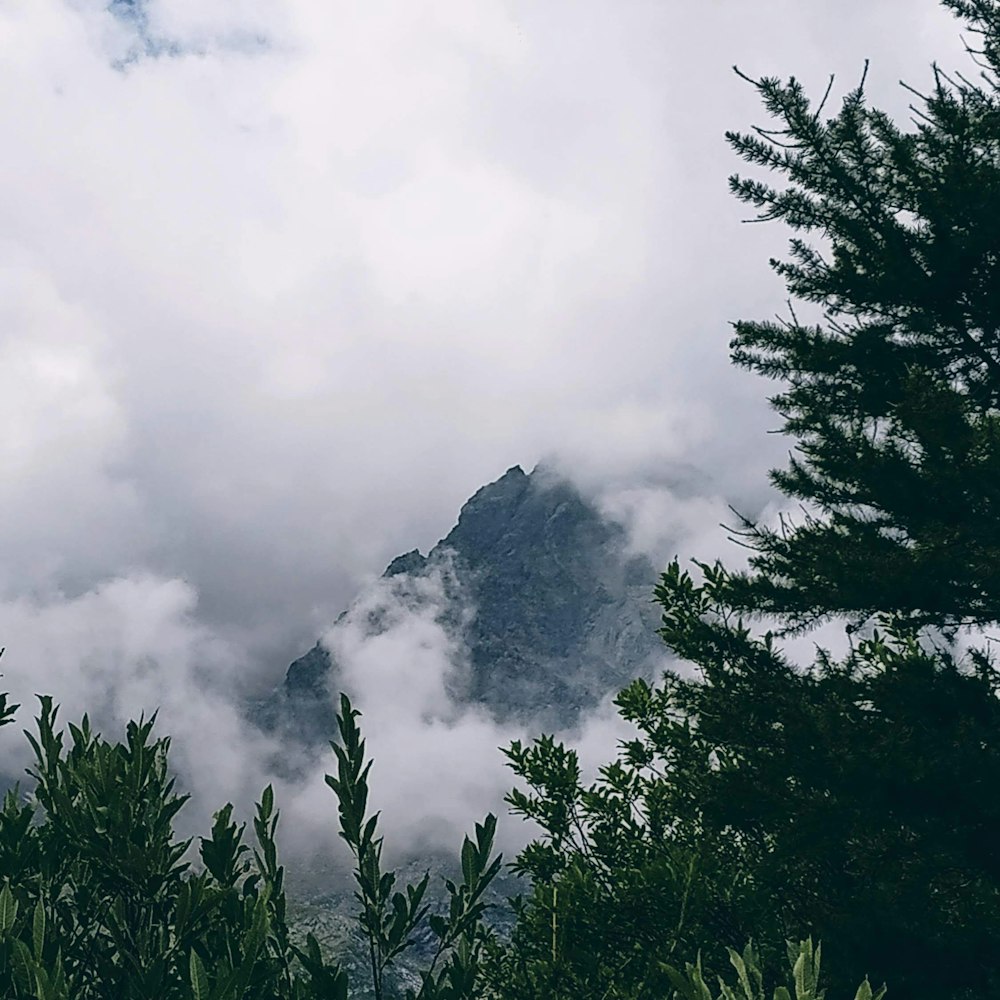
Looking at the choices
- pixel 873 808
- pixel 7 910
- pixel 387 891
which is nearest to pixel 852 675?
pixel 873 808

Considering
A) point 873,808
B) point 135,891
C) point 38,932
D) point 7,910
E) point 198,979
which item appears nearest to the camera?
point 198,979

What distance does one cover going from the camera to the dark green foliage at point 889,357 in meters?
Result: 7.18

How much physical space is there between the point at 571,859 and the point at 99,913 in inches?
220

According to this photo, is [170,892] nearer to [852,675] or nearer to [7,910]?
[7,910]

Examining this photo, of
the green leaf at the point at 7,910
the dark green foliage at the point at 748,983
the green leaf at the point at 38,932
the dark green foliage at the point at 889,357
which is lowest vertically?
the dark green foliage at the point at 748,983

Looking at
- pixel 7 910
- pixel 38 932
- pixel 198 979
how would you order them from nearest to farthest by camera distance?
1. pixel 198 979
2. pixel 38 932
3. pixel 7 910

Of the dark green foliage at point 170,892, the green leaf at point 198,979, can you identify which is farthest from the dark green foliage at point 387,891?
the green leaf at point 198,979

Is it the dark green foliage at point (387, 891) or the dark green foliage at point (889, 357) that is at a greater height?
the dark green foliage at point (889, 357)

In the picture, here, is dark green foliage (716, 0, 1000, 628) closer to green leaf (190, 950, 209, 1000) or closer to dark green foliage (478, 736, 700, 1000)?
dark green foliage (478, 736, 700, 1000)

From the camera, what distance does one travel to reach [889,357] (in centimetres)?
833

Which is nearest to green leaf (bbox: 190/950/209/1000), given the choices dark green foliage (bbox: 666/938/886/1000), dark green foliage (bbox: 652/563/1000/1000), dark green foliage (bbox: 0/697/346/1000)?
dark green foliage (bbox: 0/697/346/1000)

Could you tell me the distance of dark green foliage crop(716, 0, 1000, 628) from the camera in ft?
23.6

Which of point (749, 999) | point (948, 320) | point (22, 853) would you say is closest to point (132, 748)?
point (22, 853)

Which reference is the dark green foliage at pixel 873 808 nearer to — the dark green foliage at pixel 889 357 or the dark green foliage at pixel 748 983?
the dark green foliage at pixel 889 357
